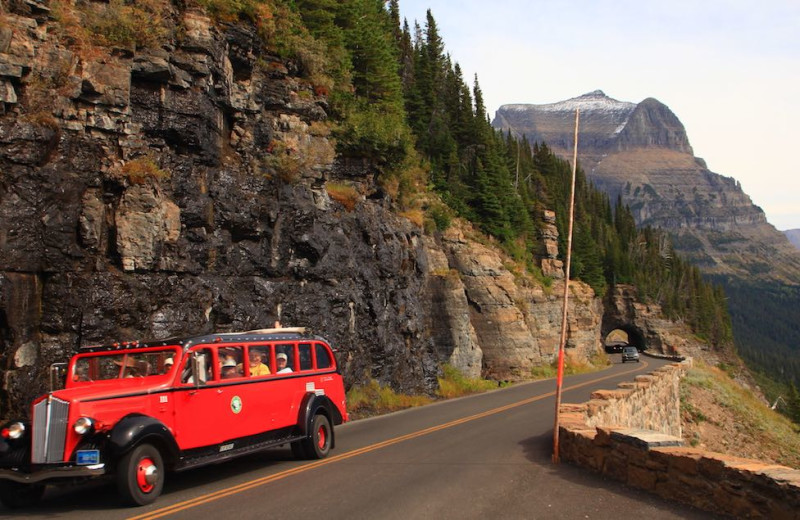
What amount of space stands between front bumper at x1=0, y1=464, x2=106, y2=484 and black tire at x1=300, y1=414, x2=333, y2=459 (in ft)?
15.0

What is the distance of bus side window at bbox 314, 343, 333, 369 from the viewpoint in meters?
13.4

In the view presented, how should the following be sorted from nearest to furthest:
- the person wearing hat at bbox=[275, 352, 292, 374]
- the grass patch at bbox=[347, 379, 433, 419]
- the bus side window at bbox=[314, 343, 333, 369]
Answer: the person wearing hat at bbox=[275, 352, 292, 374]
the bus side window at bbox=[314, 343, 333, 369]
the grass patch at bbox=[347, 379, 433, 419]

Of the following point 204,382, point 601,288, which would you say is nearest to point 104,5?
point 204,382

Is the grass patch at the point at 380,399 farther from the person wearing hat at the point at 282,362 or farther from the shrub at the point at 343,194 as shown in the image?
the person wearing hat at the point at 282,362

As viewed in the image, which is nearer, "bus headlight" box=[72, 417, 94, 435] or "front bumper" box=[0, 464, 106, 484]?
"front bumper" box=[0, 464, 106, 484]

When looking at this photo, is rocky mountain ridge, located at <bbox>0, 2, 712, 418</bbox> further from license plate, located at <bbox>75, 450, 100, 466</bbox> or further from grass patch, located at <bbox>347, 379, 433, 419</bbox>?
license plate, located at <bbox>75, 450, 100, 466</bbox>

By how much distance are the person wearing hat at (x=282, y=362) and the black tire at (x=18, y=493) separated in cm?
434

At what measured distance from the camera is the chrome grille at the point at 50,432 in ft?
27.2

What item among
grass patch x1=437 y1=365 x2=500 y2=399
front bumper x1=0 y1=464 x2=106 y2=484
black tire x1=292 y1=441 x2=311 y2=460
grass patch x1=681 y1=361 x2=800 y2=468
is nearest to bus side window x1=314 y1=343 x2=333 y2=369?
black tire x1=292 y1=441 x2=311 y2=460

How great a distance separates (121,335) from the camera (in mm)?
15023

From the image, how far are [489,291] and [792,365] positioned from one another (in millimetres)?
171972

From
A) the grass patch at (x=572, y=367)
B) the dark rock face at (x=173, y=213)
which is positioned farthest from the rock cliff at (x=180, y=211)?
the grass patch at (x=572, y=367)

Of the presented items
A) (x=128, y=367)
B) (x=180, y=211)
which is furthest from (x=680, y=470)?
(x=180, y=211)

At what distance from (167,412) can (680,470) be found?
721 centimetres
